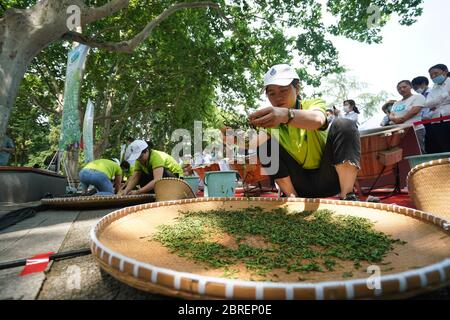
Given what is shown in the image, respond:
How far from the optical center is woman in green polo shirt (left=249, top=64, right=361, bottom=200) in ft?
6.50

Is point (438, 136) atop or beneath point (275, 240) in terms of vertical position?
atop

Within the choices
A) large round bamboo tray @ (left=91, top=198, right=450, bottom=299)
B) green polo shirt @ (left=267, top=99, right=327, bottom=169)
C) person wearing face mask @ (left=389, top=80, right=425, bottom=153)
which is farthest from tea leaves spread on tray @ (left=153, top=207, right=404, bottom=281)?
person wearing face mask @ (left=389, top=80, right=425, bottom=153)

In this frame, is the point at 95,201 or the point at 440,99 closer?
the point at 95,201

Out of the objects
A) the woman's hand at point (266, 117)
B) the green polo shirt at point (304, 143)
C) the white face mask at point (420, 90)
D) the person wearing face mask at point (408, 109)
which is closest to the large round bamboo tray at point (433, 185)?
the green polo shirt at point (304, 143)

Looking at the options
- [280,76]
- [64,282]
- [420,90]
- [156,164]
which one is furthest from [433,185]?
[420,90]

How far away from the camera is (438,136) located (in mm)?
3729

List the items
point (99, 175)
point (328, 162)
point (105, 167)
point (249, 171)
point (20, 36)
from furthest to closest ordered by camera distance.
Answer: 1. point (249, 171)
2. point (105, 167)
3. point (99, 175)
4. point (20, 36)
5. point (328, 162)

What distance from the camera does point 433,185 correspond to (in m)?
1.57

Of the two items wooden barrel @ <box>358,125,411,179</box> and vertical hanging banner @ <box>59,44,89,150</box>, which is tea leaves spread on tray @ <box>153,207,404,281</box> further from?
A: vertical hanging banner @ <box>59,44,89,150</box>

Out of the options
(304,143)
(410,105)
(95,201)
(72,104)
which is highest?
(72,104)

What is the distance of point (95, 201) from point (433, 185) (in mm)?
2774

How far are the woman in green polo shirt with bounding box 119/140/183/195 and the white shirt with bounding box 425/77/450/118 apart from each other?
3.52m

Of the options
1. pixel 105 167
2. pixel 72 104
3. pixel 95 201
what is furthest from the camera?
pixel 72 104

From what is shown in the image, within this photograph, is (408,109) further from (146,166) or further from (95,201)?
(95,201)
